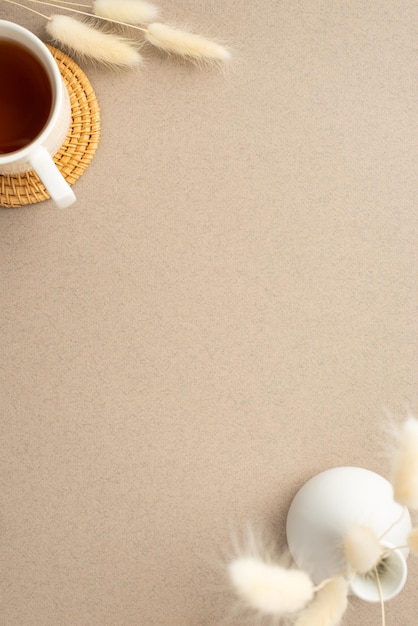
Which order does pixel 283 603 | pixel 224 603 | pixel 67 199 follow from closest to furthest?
pixel 283 603 → pixel 67 199 → pixel 224 603

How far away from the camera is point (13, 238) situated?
89 centimetres

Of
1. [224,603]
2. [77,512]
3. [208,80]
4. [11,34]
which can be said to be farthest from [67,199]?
[224,603]

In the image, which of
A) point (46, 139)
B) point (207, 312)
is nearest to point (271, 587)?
point (207, 312)

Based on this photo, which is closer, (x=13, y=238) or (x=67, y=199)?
(x=67, y=199)

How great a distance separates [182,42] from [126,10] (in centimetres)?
8

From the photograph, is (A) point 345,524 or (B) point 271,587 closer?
(B) point 271,587

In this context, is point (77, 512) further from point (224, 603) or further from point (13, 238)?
point (13, 238)

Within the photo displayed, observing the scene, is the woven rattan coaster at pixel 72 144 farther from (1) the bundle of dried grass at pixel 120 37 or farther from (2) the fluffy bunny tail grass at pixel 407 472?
(2) the fluffy bunny tail grass at pixel 407 472

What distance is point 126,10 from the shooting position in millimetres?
868

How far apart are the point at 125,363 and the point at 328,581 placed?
0.39m

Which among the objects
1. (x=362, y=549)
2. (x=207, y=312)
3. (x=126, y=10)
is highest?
(x=126, y=10)

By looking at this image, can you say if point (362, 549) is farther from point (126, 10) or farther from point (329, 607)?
point (126, 10)

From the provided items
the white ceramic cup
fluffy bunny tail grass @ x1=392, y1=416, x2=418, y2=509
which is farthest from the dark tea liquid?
fluffy bunny tail grass @ x1=392, y1=416, x2=418, y2=509

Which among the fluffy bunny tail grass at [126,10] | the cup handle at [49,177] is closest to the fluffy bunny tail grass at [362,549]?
the cup handle at [49,177]
